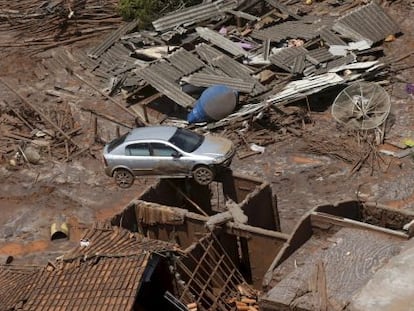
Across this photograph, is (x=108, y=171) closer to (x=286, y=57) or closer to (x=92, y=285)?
(x=92, y=285)

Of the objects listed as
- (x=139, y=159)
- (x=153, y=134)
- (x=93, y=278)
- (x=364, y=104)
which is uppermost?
(x=93, y=278)

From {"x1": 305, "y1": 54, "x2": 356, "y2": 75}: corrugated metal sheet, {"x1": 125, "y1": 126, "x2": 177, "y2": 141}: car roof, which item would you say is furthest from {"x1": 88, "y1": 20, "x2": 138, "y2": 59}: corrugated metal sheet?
{"x1": 125, "y1": 126, "x2": 177, "y2": 141}: car roof

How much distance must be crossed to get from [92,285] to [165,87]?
13.8 m

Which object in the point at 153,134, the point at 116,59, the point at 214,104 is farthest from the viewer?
the point at 116,59

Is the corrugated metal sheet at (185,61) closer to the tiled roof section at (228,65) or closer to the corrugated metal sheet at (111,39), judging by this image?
the tiled roof section at (228,65)

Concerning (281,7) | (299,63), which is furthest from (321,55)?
(281,7)

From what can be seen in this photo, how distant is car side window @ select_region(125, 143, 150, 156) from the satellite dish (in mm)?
6781

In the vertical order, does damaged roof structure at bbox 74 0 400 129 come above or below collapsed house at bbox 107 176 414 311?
below

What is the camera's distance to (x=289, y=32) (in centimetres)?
3325

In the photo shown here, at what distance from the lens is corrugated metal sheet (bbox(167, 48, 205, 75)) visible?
30994 mm

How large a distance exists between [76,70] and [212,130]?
835cm

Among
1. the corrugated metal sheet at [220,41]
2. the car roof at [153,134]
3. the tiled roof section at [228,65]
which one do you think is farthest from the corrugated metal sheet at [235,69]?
the car roof at [153,134]

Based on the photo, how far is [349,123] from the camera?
27438 millimetres

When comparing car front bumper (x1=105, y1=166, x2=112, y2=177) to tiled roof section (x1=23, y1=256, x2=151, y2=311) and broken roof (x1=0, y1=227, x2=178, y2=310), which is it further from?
tiled roof section (x1=23, y1=256, x2=151, y2=311)
